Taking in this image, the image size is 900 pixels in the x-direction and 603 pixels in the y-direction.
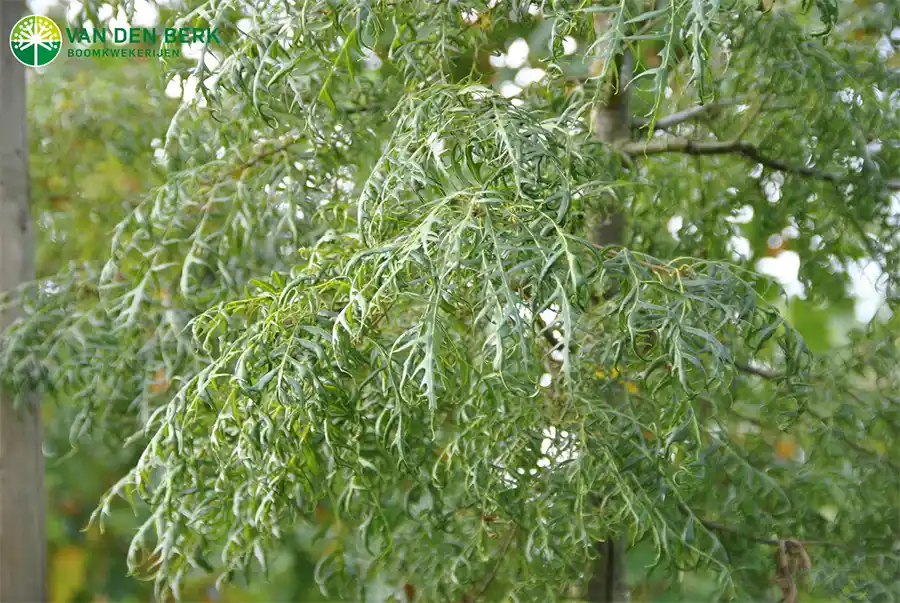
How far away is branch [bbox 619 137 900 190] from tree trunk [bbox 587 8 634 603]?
0.03 metres

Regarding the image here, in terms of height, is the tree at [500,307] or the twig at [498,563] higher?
the tree at [500,307]

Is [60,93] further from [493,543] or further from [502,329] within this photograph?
[502,329]

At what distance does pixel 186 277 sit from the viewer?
3.20ft

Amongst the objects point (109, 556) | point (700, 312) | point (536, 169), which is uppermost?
point (536, 169)

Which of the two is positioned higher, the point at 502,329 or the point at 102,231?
the point at 502,329

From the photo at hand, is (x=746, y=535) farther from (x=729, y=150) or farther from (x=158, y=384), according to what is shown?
(x=158, y=384)

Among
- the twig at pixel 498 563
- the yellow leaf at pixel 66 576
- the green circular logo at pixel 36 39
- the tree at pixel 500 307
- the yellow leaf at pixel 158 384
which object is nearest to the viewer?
the tree at pixel 500 307

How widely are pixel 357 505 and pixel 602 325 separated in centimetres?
32

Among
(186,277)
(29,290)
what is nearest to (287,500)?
(186,277)

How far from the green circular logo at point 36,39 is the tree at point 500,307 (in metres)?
0.25

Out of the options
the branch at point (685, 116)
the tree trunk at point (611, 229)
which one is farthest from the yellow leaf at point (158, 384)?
the branch at point (685, 116)

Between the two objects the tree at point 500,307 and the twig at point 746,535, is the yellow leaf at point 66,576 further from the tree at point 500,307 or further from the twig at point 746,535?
the twig at point 746,535

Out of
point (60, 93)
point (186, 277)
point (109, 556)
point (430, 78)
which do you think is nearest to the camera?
point (430, 78)

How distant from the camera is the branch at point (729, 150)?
1.00 meters
